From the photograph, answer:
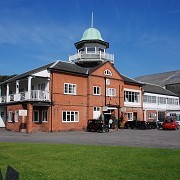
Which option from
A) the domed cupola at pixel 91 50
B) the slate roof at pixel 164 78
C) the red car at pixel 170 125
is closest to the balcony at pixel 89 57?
the domed cupola at pixel 91 50

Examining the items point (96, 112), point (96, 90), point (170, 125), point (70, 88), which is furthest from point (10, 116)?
point (170, 125)

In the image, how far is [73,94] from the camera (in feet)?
112

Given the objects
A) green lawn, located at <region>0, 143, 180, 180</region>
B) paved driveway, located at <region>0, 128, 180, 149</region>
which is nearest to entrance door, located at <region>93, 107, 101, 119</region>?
paved driveway, located at <region>0, 128, 180, 149</region>

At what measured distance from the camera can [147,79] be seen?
237 feet

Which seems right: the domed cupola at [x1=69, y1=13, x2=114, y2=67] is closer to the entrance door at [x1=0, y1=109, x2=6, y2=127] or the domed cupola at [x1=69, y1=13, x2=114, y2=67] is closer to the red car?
the red car

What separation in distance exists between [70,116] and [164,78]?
38.6 m

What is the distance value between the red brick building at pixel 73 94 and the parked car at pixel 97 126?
6.22 ft

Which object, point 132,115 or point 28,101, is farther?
point 132,115

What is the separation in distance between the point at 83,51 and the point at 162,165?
3194 centimetres

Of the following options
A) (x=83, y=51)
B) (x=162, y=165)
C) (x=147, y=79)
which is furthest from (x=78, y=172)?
(x=147, y=79)

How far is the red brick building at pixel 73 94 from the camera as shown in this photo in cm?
3159

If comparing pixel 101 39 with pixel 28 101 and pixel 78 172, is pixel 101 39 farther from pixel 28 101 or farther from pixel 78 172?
pixel 78 172

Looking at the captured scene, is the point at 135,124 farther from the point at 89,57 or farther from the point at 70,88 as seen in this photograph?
the point at 89,57

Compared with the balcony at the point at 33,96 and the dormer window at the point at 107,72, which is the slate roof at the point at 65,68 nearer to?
the dormer window at the point at 107,72
